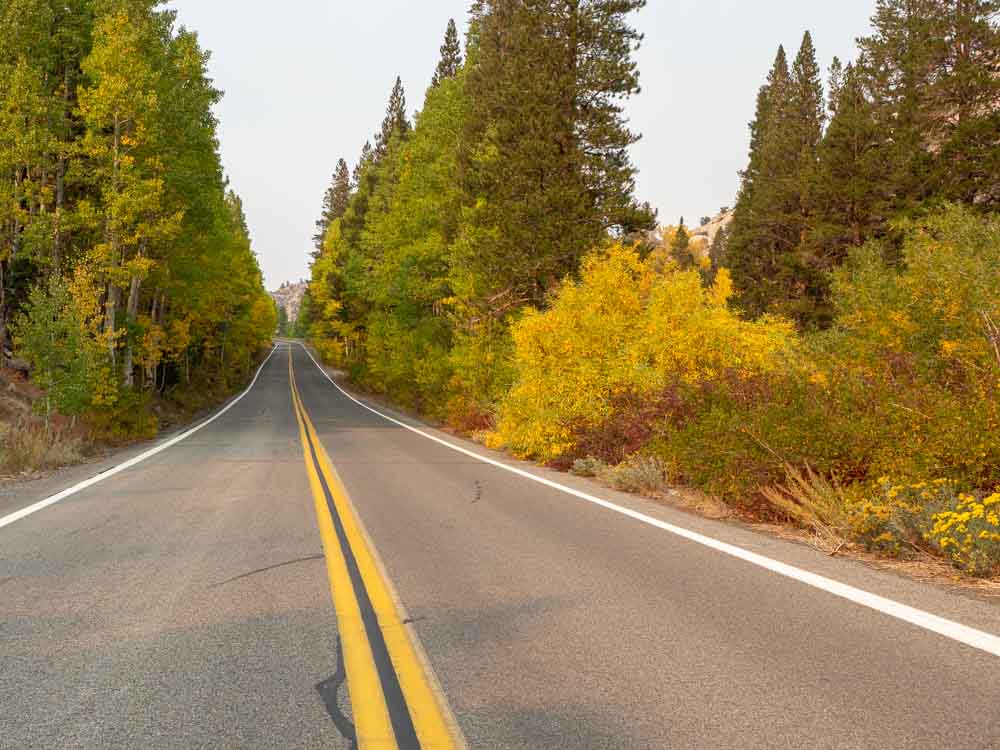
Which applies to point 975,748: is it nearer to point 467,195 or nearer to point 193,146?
point 467,195

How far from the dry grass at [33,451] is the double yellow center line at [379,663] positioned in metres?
7.92

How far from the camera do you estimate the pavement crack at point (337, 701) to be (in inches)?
113

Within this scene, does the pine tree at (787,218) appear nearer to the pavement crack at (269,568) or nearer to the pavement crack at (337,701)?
the pavement crack at (269,568)

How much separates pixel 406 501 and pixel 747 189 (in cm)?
4555

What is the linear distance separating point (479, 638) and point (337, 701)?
1.01m

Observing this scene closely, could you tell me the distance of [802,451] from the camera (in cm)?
759

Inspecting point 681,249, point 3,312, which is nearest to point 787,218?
point 3,312

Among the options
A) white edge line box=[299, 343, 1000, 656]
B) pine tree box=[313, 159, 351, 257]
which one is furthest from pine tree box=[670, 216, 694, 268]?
white edge line box=[299, 343, 1000, 656]

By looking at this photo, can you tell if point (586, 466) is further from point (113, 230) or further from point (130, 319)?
point (130, 319)

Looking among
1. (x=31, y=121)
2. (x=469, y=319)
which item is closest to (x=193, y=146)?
(x=31, y=121)

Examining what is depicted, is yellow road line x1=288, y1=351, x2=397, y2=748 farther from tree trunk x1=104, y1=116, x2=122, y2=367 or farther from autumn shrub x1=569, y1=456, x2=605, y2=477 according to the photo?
tree trunk x1=104, y1=116, x2=122, y2=367

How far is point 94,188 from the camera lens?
2411cm

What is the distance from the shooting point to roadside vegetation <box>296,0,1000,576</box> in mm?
7066

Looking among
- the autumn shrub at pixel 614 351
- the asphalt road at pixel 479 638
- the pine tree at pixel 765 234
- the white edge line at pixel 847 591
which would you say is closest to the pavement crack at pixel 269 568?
Answer: the asphalt road at pixel 479 638
